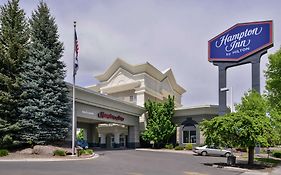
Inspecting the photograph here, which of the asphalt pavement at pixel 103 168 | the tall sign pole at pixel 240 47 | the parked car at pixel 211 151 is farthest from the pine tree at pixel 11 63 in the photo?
the tall sign pole at pixel 240 47

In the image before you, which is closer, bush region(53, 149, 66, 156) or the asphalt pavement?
the asphalt pavement

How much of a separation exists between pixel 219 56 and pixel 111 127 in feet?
66.1

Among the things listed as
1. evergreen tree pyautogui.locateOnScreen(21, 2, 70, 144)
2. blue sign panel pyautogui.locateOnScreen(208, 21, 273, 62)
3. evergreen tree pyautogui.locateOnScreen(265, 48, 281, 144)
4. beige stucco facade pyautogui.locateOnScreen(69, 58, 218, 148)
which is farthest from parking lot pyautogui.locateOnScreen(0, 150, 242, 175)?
blue sign panel pyautogui.locateOnScreen(208, 21, 273, 62)

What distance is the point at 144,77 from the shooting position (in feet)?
164

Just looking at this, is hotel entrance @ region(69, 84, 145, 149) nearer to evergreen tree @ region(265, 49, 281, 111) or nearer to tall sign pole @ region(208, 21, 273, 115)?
tall sign pole @ region(208, 21, 273, 115)

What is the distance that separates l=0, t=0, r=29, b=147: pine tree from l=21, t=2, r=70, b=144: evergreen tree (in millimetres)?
696

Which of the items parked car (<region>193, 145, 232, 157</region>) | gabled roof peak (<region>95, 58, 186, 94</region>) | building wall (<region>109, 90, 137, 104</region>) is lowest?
parked car (<region>193, 145, 232, 157</region>)

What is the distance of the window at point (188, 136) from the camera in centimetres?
4428

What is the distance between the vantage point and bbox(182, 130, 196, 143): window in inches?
1743

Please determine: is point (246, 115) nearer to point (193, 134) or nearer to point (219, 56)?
point (219, 56)

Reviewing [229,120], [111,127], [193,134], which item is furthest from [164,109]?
[229,120]

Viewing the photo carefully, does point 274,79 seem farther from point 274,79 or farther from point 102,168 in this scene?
point 102,168

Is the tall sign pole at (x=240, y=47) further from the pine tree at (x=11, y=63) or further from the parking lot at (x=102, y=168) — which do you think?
the pine tree at (x=11, y=63)

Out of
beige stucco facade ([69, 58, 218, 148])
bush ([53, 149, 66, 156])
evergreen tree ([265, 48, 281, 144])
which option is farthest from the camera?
beige stucco facade ([69, 58, 218, 148])
